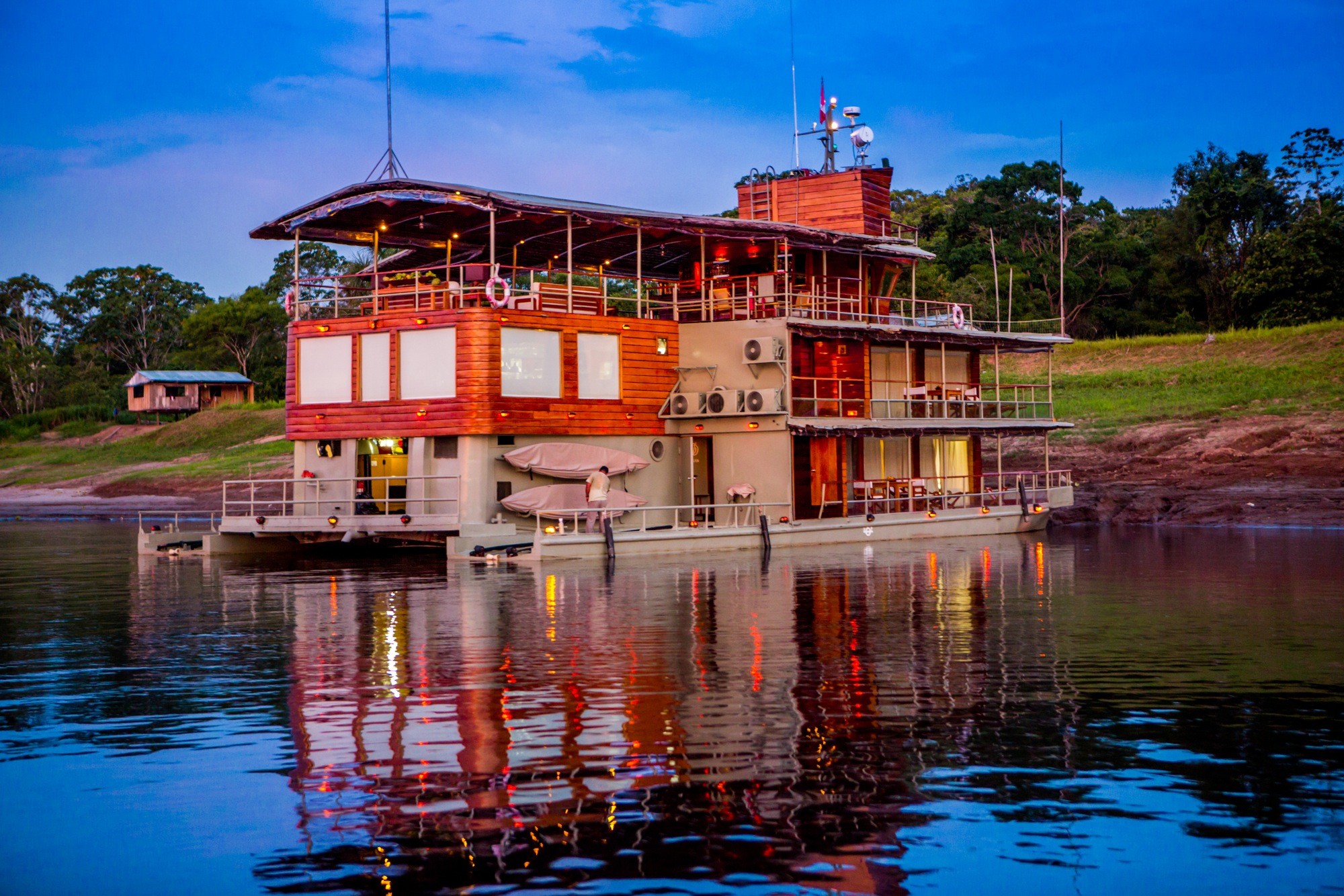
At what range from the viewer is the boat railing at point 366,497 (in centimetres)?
2936

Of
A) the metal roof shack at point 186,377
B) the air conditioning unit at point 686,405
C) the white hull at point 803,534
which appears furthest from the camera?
the metal roof shack at point 186,377

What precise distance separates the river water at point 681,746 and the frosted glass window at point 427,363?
32.7 ft

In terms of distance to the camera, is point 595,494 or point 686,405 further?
point 686,405

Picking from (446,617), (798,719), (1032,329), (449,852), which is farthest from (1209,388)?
(449,852)

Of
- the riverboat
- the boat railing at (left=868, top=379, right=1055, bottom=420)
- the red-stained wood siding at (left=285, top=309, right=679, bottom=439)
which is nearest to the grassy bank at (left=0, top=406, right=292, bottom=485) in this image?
the riverboat

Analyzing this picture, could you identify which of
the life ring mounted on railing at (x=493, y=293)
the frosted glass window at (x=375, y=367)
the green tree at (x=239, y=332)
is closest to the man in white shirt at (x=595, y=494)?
the life ring mounted on railing at (x=493, y=293)

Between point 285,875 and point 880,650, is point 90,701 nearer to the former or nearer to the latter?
point 285,875

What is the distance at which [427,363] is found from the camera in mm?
30281

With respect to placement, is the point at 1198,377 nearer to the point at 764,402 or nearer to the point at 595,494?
the point at 764,402

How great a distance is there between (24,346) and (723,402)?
267 feet

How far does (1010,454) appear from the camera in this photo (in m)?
52.5

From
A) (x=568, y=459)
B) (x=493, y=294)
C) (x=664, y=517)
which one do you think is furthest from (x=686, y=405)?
(x=493, y=294)

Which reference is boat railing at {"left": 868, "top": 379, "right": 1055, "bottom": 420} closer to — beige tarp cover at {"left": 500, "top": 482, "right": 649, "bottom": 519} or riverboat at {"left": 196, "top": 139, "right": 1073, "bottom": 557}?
riverboat at {"left": 196, "top": 139, "right": 1073, "bottom": 557}

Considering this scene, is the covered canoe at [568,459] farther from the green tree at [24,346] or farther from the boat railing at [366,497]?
the green tree at [24,346]
